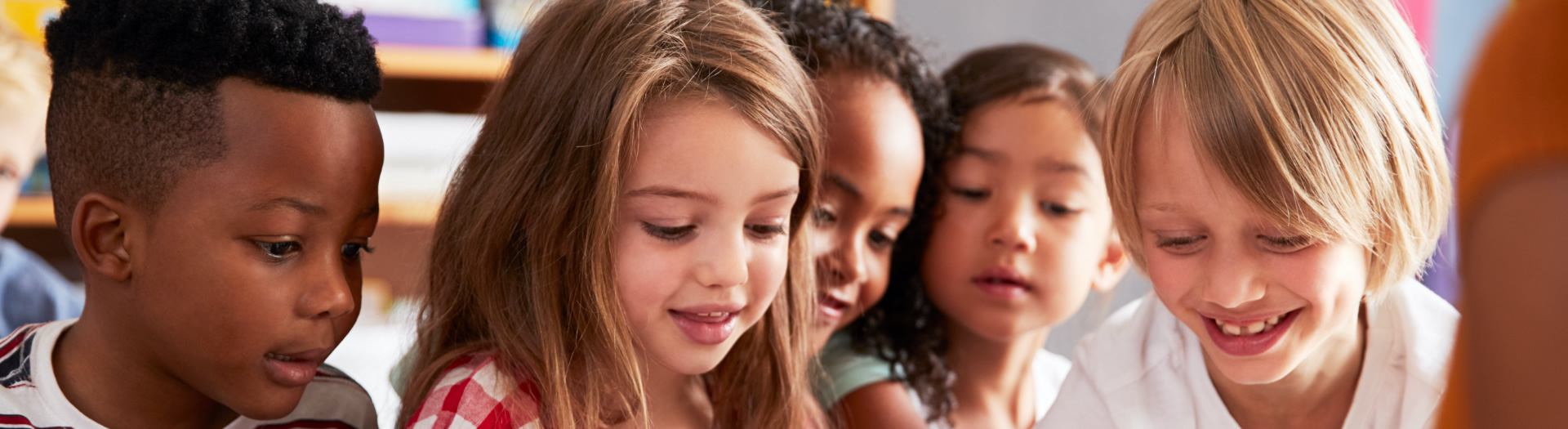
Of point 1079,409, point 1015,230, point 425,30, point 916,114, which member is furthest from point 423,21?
point 1079,409

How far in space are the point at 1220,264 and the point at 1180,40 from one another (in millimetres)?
167

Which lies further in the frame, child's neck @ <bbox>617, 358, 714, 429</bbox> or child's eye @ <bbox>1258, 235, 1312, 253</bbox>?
child's neck @ <bbox>617, 358, 714, 429</bbox>

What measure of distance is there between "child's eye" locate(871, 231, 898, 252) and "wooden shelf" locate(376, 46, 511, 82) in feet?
2.62

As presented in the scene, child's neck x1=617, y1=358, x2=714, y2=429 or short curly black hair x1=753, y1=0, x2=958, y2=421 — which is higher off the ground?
short curly black hair x1=753, y1=0, x2=958, y2=421

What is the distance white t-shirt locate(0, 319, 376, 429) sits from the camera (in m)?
0.80

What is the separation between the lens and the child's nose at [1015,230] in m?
1.16

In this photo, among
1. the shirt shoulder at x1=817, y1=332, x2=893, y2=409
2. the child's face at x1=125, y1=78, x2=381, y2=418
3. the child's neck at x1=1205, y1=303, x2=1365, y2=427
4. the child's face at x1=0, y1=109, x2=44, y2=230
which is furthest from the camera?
the child's face at x1=0, y1=109, x2=44, y2=230

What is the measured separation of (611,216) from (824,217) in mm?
283

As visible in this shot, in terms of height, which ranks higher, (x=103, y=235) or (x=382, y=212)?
(x=103, y=235)

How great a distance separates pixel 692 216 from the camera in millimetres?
885

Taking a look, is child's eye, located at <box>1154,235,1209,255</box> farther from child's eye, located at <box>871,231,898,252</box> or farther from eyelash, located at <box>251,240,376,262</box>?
eyelash, located at <box>251,240,376,262</box>

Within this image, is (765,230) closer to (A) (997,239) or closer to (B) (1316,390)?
(A) (997,239)

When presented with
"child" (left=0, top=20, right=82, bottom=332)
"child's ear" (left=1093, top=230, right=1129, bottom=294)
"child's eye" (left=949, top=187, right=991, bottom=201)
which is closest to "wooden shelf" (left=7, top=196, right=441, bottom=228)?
"child" (left=0, top=20, right=82, bottom=332)

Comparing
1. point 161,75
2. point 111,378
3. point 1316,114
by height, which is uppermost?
point 1316,114
